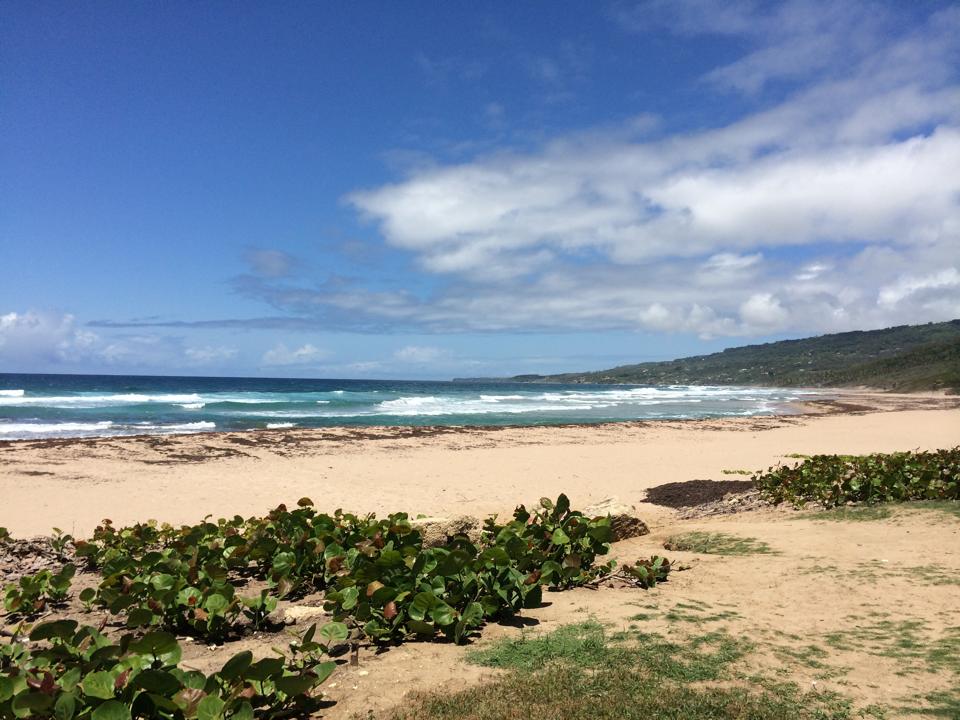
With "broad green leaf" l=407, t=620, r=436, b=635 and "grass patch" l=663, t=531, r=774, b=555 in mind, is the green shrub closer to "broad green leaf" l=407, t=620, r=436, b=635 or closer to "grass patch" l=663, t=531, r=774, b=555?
"grass patch" l=663, t=531, r=774, b=555

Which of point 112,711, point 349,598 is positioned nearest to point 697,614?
point 349,598

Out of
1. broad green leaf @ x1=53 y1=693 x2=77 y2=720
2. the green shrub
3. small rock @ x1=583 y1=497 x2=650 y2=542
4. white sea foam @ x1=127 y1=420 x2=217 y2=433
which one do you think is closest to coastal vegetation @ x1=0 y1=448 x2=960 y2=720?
broad green leaf @ x1=53 y1=693 x2=77 y2=720

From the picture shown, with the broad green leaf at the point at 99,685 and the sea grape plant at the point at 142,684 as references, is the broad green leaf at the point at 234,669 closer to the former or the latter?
the sea grape plant at the point at 142,684

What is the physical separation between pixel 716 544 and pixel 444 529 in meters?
2.59

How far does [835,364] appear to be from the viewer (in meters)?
121

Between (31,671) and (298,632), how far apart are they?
1.44 meters

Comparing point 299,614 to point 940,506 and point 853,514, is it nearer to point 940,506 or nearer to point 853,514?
point 853,514

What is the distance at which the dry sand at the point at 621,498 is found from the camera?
3312 mm

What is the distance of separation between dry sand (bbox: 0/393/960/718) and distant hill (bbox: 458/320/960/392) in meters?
55.3

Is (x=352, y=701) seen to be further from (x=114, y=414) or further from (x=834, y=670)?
(x=114, y=414)

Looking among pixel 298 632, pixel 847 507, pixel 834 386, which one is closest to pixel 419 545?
pixel 298 632

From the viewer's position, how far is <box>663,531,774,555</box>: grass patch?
5699mm

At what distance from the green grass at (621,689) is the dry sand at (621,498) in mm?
146

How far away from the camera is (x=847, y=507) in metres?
7.39
